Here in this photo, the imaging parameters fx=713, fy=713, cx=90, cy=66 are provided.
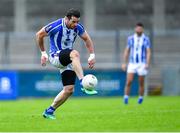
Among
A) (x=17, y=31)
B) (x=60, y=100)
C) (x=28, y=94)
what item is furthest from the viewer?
(x=17, y=31)

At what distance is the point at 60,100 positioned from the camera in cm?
1405

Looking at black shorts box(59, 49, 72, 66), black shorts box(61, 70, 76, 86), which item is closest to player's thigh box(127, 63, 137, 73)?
black shorts box(61, 70, 76, 86)

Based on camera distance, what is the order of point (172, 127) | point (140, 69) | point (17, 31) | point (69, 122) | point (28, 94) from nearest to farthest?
1. point (172, 127)
2. point (69, 122)
3. point (140, 69)
4. point (28, 94)
5. point (17, 31)

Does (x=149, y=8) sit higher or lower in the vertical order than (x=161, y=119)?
higher

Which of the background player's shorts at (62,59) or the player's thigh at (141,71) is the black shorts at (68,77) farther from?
the player's thigh at (141,71)

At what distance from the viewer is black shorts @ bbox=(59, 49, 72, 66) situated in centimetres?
1365

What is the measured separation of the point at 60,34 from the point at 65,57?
0.56 metres

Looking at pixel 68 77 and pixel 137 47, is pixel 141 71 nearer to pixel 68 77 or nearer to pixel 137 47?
pixel 137 47

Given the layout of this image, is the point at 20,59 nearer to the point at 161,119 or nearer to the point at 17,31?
the point at 17,31

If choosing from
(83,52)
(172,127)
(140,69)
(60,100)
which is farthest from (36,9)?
(172,127)

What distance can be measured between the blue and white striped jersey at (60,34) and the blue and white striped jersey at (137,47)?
29.0 ft

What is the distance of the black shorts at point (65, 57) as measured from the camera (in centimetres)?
1365

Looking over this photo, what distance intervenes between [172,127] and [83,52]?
20.5 m

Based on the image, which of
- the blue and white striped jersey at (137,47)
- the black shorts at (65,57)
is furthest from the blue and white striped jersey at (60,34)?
the blue and white striped jersey at (137,47)
